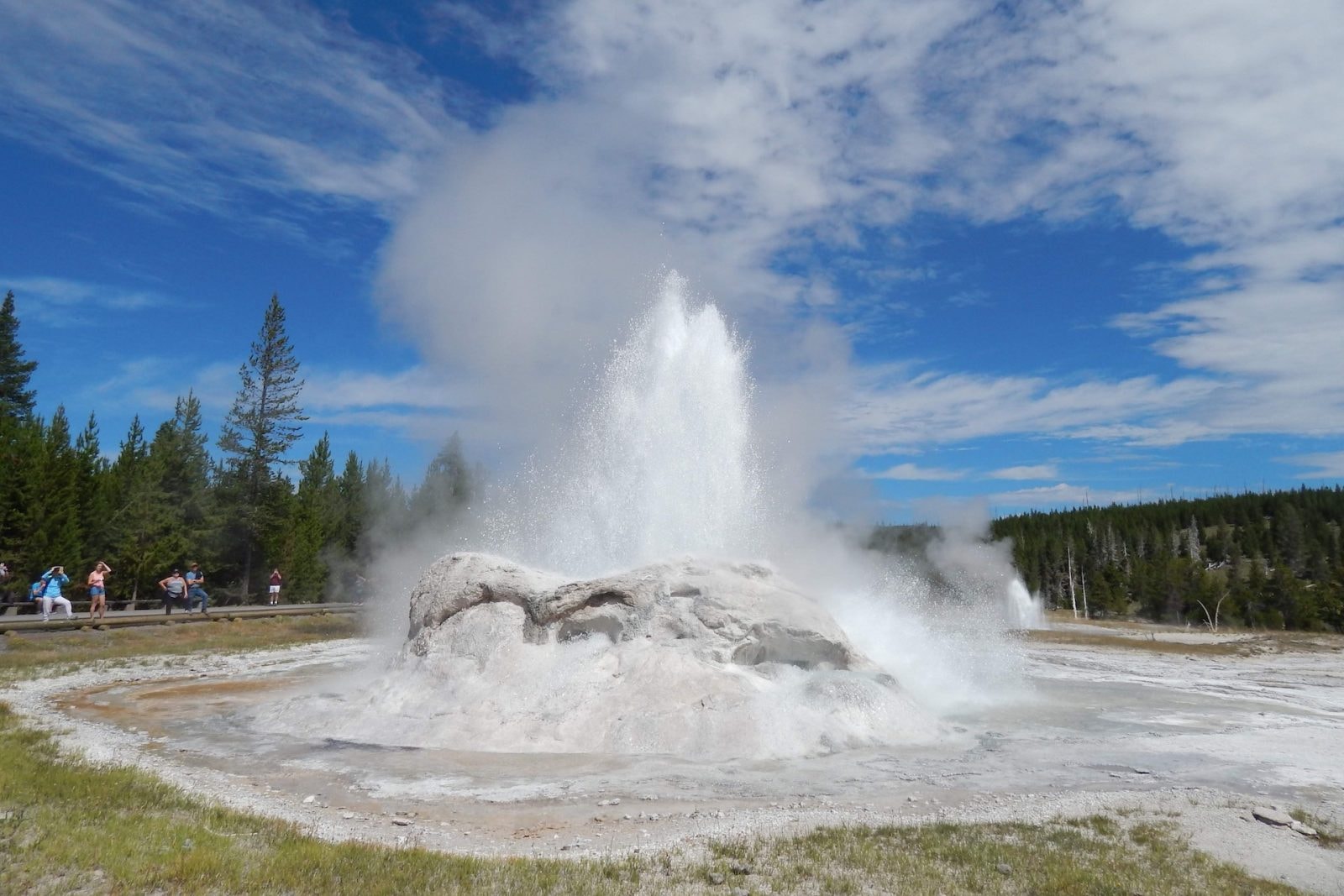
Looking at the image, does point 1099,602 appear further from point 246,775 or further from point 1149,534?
point 246,775

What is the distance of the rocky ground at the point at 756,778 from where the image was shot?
799 cm

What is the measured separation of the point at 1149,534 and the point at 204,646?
9413 centimetres

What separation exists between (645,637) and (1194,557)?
296 ft

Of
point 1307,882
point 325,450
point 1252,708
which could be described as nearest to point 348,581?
point 325,450

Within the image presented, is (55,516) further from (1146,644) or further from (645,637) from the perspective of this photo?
(1146,644)

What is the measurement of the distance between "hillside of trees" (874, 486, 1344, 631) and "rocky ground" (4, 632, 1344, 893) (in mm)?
37843

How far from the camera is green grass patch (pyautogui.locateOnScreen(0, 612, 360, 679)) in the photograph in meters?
19.9

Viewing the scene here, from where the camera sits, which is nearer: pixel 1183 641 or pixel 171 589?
pixel 171 589

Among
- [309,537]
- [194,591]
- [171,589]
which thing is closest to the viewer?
[171,589]

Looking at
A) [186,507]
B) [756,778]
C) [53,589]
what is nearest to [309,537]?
[186,507]

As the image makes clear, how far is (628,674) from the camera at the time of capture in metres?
13.1

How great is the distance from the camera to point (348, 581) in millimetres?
51531

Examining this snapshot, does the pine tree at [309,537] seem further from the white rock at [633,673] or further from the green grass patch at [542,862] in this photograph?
the green grass patch at [542,862]

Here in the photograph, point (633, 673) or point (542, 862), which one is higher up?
point (633, 673)
